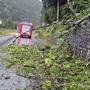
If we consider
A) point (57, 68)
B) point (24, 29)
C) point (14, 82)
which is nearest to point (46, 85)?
point (14, 82)

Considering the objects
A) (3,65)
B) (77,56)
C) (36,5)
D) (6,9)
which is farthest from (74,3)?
(36,5)

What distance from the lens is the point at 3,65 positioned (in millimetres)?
13859

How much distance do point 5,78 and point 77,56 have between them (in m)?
4.67

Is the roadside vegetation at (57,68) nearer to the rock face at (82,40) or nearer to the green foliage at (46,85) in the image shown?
the green foliage at (46,85)

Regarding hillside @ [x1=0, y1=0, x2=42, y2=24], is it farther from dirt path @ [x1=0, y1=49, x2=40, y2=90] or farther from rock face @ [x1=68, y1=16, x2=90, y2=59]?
dirt path @ [x1=0, y1=49, x2=40, y2=90]

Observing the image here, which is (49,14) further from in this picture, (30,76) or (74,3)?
(30,76)

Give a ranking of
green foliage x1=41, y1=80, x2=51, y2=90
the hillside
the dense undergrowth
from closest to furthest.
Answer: green foliage x1=41, y1=80, x2=51, y2=90 < the dense undergrowth < the hillside

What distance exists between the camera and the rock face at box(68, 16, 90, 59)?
1383 cm

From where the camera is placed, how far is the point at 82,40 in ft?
47.5

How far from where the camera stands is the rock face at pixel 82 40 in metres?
13.8

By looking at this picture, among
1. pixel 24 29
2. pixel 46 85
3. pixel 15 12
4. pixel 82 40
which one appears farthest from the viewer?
pixel 15 12

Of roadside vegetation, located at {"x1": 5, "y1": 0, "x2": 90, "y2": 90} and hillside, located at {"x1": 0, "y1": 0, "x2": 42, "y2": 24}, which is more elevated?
hillside, located at {"x1": 0, "y1": 0, "x2": 42, "y2": 24}

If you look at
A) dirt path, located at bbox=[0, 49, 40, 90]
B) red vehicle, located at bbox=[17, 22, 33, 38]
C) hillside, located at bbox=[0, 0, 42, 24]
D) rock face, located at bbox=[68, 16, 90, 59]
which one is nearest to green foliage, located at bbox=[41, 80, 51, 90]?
dirt path, located at bbox=[0, 49, 40, 90]

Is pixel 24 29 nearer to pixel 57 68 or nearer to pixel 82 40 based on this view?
pixel 82 40
